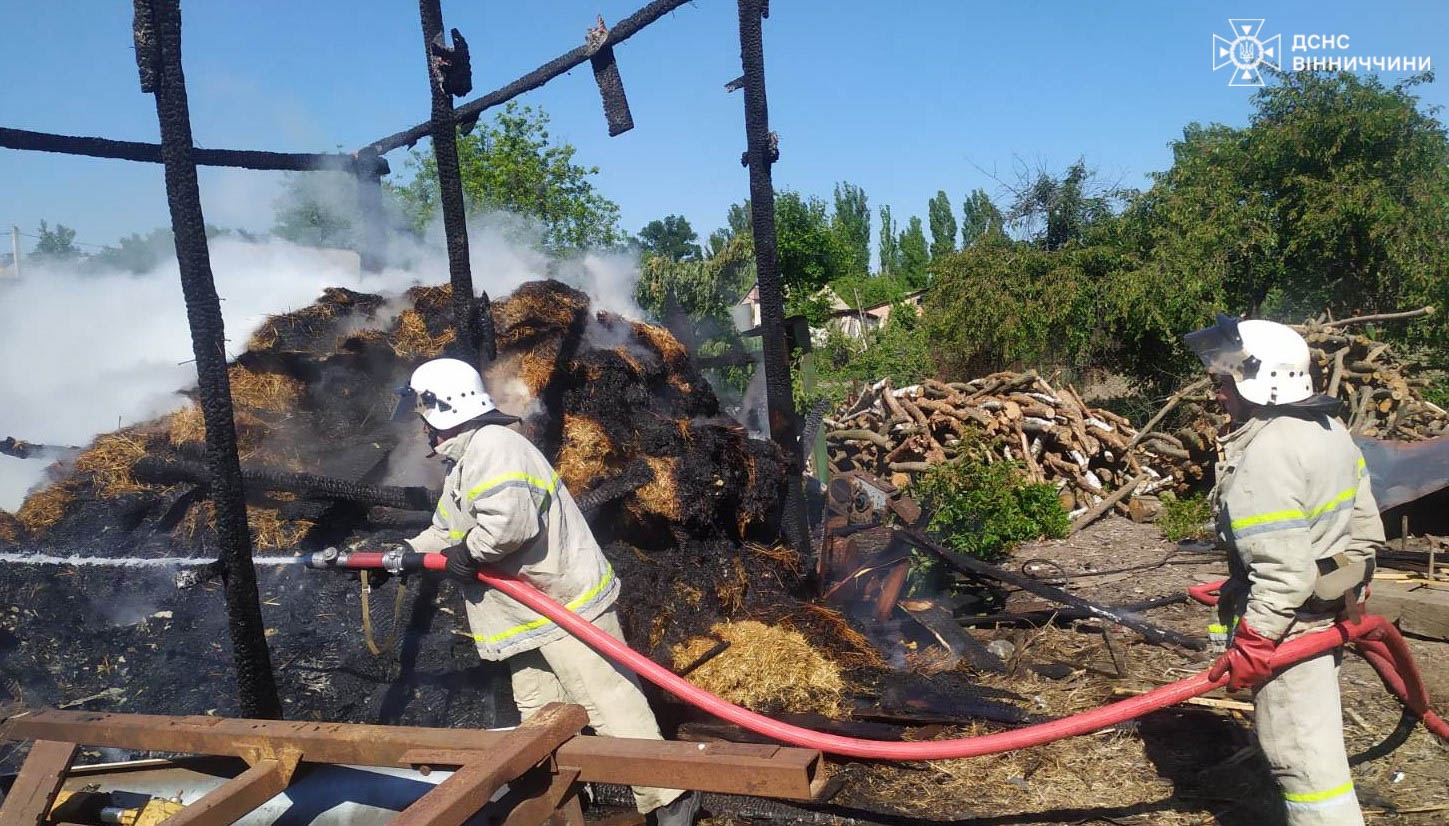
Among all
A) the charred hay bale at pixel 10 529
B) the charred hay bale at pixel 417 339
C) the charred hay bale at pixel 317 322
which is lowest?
the charred hay bale at pixel 10 529

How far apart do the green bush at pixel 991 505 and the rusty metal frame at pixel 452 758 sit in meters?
7.68

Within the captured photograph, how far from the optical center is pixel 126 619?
18.3 ft

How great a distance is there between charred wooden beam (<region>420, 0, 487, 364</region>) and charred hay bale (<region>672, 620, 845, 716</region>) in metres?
2.38

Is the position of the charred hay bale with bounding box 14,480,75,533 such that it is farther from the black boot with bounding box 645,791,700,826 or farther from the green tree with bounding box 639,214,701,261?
the green tree with bounding box 639,214,701,261

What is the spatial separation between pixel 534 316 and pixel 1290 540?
5254 mm

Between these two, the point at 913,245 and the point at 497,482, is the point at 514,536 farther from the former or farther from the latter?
the point at 913,245

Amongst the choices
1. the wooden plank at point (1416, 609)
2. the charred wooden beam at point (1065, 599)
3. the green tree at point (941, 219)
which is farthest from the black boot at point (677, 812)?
the green tree at point (941, 219)

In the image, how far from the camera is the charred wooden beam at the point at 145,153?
511 cm

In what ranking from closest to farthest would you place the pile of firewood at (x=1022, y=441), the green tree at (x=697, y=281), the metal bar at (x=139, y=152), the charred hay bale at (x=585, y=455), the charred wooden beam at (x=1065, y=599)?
the metal bar at (x=139, y=152)
the charred hay bale at (x=585, y=455)
the charred wooden beam at (x=1065, y=599)
the pile of firewood at (x=1022, y=441)
the green tree at (x=697, y=281)

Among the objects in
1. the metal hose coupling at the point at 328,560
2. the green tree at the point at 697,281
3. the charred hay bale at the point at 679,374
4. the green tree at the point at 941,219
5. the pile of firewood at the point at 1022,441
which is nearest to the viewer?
the metal hose coupling at the point at 328,560

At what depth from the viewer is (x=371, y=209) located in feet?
29.7

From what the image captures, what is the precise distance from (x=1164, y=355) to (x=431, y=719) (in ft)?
60.8

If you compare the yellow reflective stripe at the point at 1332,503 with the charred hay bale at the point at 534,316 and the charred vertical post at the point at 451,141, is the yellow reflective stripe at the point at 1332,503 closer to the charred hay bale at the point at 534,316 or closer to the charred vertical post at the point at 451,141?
the charred vertical post at the point at 451,141

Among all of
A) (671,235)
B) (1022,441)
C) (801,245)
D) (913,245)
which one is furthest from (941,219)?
(1022,441)
